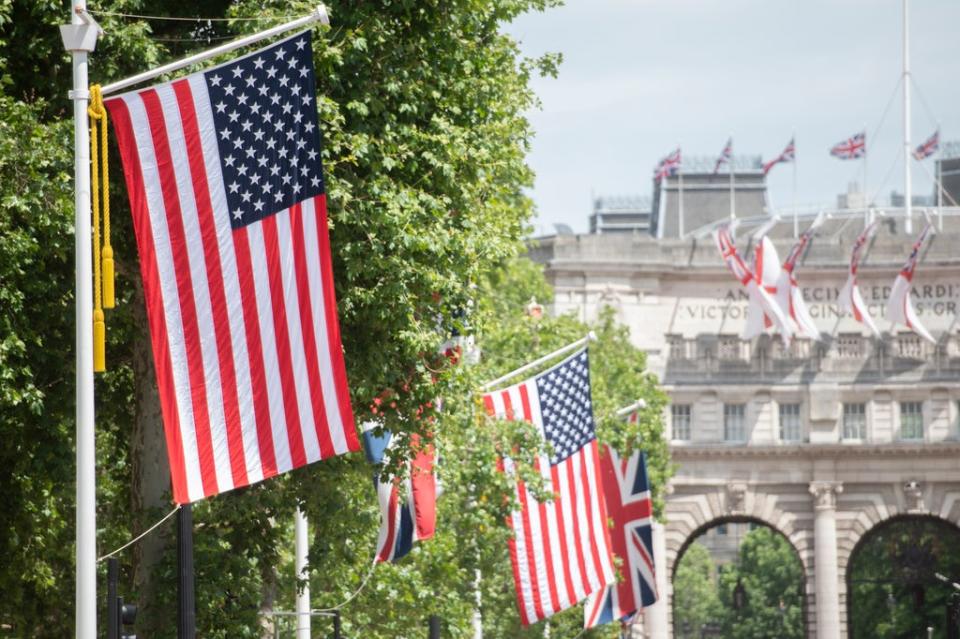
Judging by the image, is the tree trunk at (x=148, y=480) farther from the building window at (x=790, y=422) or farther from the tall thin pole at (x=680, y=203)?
the tall thin pole at (x=680, y=203)

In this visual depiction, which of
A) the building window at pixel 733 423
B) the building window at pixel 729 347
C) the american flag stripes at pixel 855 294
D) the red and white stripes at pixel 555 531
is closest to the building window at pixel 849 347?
the american flag stripes at pixel 855 294

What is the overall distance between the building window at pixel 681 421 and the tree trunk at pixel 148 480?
6756cm

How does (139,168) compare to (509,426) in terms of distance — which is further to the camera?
(509,426)

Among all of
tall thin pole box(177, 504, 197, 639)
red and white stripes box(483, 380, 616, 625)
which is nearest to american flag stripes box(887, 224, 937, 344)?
red and white stripes box(483, 380, 616, 625)

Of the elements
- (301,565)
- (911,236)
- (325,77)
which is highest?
(911,236)

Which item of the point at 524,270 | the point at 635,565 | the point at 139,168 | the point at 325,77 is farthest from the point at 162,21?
the point at 524,270

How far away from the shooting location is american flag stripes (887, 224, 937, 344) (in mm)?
92750

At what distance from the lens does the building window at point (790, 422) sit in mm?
98188

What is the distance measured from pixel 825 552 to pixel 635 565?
42939mm

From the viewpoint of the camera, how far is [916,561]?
10250 centimetres

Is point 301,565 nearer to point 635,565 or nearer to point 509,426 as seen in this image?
point 509,426

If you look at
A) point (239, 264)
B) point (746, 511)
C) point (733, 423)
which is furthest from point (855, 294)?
point (239, 264)

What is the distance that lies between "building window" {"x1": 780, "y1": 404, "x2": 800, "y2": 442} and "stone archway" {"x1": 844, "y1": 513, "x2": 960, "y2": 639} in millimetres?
5441

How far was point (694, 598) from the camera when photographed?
182 meters
